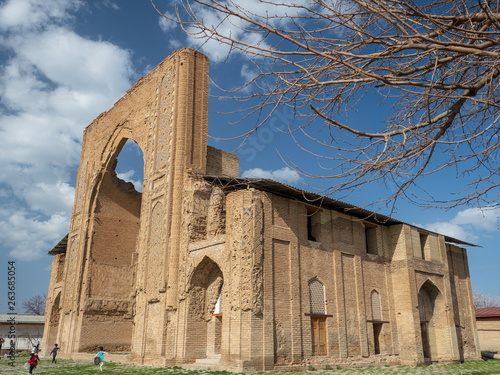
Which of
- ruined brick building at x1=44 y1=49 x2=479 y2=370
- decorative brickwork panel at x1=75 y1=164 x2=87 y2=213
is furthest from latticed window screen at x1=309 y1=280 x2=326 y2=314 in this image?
decorative brickwork panel at x1=75 y1=164 x2=87 y2=213

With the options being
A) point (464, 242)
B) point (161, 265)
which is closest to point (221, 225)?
point (161, 265)

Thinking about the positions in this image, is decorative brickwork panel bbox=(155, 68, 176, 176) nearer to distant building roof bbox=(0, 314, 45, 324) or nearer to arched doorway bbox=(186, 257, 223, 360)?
arched doorway bbox=(186, 257, 223, 360)

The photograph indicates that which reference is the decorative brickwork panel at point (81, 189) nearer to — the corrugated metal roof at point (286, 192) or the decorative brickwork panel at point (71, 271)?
Result: the decorative brickwork panel at point (71, 271)

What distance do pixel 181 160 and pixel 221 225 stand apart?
2900 mm

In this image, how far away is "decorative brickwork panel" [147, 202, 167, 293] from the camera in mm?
15812

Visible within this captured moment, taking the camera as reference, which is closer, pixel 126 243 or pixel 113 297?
pixel 113 297

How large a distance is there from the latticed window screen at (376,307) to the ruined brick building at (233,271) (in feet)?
0.25

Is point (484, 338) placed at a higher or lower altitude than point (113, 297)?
lower

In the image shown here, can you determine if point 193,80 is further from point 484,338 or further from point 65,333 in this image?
point 484,338

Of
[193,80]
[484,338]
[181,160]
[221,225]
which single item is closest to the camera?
[221,225]

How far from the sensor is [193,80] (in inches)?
708

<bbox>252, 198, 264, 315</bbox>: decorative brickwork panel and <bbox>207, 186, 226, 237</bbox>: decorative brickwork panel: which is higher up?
<bbox>207, 186, 226, 237</bbox>: decorative brickwork panel

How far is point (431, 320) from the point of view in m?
19.2

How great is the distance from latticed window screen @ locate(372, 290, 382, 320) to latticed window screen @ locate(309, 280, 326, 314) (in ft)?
9.84
